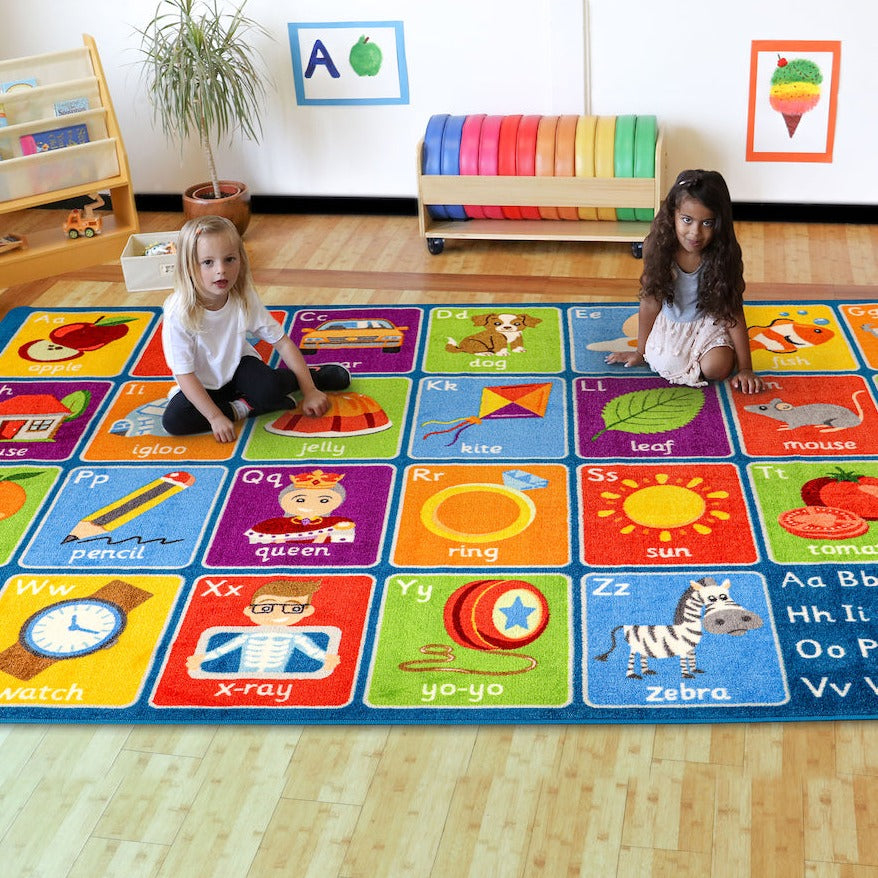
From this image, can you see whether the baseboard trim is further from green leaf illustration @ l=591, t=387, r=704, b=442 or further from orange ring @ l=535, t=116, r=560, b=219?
green leaf illustration @ l=591, t=387, r=704, b=442

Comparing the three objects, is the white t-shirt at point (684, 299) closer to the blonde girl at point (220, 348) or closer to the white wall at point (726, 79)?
the blonde girl at point (220, 348)

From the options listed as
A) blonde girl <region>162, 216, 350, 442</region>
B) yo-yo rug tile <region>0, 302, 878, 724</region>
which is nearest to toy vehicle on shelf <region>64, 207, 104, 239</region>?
yo-yo rug tile <region>0, 302, 878, 724</region>

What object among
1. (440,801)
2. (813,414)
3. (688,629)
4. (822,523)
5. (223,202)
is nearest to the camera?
(440,801)

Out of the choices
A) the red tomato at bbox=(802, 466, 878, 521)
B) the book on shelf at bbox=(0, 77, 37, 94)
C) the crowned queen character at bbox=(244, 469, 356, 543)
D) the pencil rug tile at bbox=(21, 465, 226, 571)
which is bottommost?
the red tomato at bbox=(802, 466, 878, 521)

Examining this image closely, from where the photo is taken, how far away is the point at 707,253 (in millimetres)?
2990

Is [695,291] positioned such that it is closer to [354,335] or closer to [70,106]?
[354,335]

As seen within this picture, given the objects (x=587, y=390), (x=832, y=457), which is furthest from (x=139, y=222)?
(x=832, y=457)

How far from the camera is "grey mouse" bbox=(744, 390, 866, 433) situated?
9.50ft

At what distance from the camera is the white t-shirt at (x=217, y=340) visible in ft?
9.63

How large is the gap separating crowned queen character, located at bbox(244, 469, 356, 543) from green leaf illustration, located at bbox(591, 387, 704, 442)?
0.70 m

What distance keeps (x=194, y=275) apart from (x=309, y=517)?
0.72 meters

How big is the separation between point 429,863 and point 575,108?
3.02 metres

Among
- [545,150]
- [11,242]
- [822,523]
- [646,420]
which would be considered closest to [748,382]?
[646,420]

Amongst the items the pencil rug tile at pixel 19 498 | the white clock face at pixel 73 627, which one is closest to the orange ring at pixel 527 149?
the pencil rug tile at pixel 19 498
